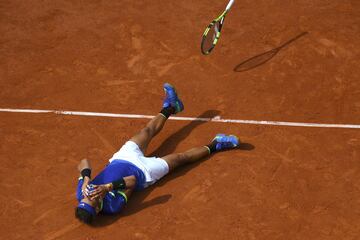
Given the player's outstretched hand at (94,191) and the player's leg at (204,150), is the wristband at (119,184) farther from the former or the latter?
the player's leg at (204,150)

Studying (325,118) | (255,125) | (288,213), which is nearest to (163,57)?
(255,125)

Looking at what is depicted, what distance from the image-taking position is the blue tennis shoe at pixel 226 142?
896 cm

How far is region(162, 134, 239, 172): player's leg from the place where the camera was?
8.69 metres

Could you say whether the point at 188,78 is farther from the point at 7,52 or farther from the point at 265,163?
the point at 7,52

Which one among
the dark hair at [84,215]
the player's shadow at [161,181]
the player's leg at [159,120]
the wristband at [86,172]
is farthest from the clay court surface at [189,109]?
the wristband at [86,172]

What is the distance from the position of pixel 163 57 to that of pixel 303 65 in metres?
2.74

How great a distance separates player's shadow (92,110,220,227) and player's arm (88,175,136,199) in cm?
25

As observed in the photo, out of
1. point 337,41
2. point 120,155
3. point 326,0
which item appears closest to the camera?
point 120,155

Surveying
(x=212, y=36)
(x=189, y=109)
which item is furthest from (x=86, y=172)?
(x=212, y=36)

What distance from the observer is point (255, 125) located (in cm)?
960

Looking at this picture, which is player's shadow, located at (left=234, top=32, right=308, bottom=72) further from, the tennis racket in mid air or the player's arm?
the player's arm

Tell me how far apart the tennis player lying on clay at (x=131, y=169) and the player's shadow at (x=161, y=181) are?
0.38 feet

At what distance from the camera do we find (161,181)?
28.5ft

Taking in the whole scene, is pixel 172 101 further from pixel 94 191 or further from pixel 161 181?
pixel 94 191
